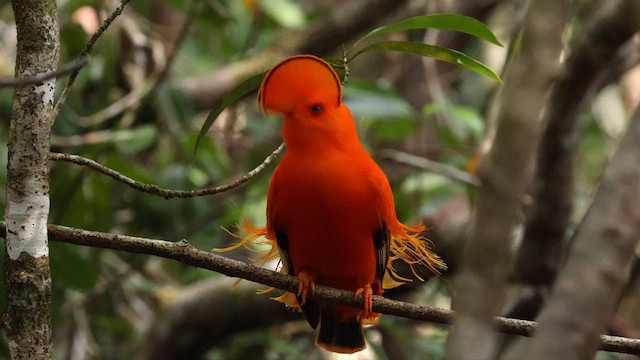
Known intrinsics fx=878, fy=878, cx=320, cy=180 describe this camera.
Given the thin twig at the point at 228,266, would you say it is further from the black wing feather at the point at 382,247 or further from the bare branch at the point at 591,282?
the bare branch at the point at 591,282

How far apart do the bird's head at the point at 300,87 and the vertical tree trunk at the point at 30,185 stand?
44cm

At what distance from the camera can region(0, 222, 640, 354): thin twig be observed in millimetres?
1582

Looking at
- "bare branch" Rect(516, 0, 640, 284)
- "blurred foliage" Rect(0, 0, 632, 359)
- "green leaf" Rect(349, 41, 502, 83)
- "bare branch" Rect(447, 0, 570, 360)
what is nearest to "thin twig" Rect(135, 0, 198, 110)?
"blurred foliage" Rect(0, 0, 632, 359)

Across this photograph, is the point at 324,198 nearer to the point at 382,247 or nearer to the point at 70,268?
the point at 382,247

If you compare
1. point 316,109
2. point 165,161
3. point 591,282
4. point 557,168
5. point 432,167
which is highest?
point 165,161

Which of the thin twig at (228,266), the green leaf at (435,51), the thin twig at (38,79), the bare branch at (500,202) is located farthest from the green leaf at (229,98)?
the bare branch at (500,202)

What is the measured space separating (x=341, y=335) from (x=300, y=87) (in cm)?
97

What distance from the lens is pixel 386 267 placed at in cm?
230

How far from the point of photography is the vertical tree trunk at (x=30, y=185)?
1.42 metres

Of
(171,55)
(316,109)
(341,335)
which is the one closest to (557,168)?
(341,335)

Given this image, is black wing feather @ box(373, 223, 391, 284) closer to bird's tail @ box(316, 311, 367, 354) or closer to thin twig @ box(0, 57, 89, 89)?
bird's tail @ box(316, 311, 367, 354)

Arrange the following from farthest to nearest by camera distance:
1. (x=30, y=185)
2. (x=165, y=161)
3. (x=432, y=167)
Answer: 1. (x=165, y=161)
2. (x=432, y=167)
3. (x=30, y=185)

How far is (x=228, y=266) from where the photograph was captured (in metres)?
1.66

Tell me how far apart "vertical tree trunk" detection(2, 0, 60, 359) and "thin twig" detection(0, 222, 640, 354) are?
0.28 ft
